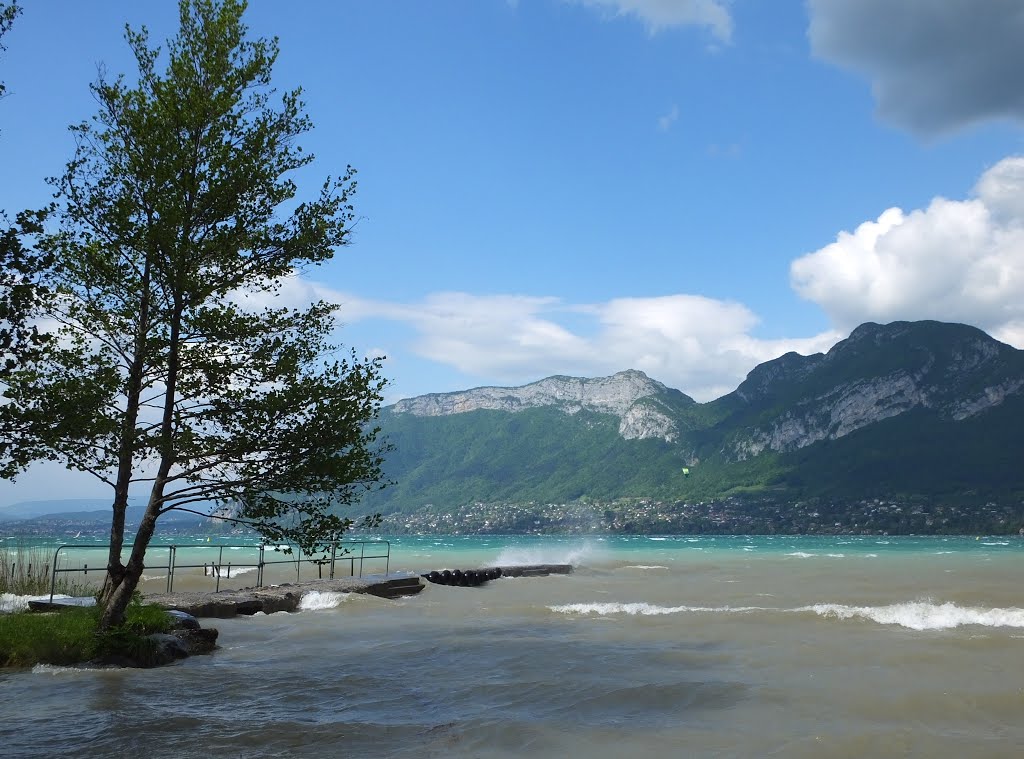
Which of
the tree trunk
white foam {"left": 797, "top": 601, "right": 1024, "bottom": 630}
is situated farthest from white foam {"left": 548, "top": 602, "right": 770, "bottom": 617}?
the tree trunk

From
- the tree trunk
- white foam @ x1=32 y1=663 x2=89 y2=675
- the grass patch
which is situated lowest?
white foam @ x1=32 y1=663 x2=89 y2=675

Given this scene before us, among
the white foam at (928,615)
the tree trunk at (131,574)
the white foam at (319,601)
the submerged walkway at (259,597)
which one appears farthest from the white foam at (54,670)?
the white foam at (928,615)

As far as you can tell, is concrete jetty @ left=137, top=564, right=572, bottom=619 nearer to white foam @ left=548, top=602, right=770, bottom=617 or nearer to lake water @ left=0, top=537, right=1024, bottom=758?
lake water @ left=0, top=537, right=1024, bottom=758

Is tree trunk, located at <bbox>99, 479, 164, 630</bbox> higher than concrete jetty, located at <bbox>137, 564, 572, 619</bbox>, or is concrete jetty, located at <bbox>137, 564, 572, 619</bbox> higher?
tree trunk, located at <bbox>99, 479, 164, 630</bbox>

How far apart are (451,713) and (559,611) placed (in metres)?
15.3

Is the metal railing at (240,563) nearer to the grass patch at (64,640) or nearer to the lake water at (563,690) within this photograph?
the grass patch at (64,640)

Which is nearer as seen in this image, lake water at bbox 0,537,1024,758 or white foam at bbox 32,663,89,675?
lake water at bbox 0,537,1024,758

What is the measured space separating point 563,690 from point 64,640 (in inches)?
374

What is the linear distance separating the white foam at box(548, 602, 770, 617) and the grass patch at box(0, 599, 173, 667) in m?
14.6

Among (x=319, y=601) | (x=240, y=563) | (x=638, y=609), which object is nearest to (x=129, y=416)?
(x=319, y=601)

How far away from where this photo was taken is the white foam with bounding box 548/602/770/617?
25.0m

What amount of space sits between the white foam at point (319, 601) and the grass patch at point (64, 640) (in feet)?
39.0

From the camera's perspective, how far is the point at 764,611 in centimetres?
2444

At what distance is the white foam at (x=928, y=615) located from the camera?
2183 centimetres
